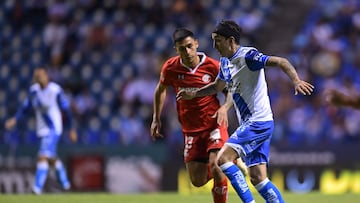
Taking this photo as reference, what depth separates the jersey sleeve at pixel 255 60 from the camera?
8.80m

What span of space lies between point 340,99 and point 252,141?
294 centimetres

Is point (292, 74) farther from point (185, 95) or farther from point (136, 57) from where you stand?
point (136, 57)

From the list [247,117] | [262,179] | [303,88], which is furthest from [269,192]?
[303,88]

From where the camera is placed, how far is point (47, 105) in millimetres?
17141

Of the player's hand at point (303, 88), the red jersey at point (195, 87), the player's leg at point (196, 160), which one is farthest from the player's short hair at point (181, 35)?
the player's hand at point (303, 88)

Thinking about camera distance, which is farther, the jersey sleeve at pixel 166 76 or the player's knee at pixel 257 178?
the jersey sleeve at pixel 166 76

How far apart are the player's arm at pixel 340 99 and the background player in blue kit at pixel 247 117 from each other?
2.73 metres

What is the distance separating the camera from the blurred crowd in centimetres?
2044

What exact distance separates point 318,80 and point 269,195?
40.6ft

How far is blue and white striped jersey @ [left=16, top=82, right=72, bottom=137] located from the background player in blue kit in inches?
328

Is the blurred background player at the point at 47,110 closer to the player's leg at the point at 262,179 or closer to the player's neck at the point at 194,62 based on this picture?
the player's neck at the point at 194,62

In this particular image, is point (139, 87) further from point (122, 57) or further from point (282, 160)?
point (282, 160)

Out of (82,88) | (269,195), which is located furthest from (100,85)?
(269,195)

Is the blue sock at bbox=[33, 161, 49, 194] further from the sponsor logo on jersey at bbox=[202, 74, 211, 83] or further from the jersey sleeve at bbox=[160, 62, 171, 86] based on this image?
the sponsor logo on jersey at bbox=[202, 74, 211, 83]
